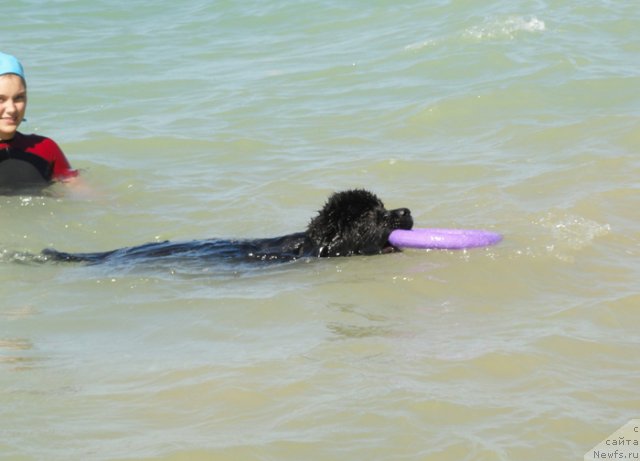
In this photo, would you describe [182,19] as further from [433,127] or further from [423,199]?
[423,199]

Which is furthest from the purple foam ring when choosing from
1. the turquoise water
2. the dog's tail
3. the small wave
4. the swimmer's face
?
the small wave

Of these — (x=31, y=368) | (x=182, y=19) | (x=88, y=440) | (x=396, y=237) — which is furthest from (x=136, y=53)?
(x=88, y=440)

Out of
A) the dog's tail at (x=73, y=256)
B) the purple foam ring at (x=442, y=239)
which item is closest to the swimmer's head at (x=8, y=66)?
the dog's tail at (x=73, y=256)

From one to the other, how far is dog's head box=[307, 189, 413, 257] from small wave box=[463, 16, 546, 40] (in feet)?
25.0

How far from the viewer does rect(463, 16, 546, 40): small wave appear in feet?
46.1

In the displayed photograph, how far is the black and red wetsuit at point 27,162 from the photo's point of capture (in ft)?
28.4

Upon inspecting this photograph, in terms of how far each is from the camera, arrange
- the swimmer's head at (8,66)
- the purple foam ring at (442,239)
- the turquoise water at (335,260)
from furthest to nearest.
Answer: the swimmer's head at (8,66) → the purple foam ring at (442,239) → the turquoise water at (335,260)

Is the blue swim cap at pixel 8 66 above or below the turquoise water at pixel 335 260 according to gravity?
above

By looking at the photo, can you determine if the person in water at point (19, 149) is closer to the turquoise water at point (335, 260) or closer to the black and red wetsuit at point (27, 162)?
the black and red wetsuit at point (27, 162)

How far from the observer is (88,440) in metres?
4.30

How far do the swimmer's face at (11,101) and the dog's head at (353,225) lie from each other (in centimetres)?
291

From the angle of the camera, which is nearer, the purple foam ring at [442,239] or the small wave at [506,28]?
the purple foam ring at [442,239]

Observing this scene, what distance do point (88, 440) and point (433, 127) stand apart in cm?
686

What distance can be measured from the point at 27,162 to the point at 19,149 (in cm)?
12
